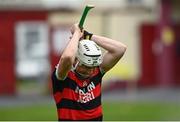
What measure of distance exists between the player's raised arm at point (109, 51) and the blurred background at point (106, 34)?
18.6m

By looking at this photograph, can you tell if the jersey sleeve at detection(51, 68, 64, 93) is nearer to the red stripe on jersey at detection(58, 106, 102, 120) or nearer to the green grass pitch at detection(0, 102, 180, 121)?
the red stripe on jersey at detection(58, 106, 102, 120)

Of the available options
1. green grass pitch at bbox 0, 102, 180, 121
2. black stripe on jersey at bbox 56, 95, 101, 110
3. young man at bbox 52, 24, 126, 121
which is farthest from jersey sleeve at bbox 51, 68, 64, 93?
green grass pitch at bbox 0, 102, 180, 121

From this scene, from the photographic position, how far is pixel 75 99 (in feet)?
32.8

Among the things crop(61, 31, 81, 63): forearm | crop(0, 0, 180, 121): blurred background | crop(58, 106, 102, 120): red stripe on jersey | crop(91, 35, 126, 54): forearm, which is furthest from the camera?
crop(0, 0, 180, 121): blurred background

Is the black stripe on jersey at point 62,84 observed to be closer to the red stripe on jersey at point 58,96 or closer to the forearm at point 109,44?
the red stripe on jersey at point 58,96

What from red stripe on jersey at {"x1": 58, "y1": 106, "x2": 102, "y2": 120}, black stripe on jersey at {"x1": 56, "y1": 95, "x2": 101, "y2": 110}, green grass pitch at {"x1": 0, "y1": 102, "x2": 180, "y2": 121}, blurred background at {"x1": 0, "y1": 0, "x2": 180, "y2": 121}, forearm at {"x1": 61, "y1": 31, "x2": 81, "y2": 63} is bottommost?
blurred background at {"x1": 0, "y1": 0, "x2": 180, "y2": 121}

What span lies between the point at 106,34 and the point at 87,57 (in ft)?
96.3

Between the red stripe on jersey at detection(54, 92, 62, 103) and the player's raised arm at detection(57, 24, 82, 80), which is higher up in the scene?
the player's raised arm at detection(57, 24, 82, 80)

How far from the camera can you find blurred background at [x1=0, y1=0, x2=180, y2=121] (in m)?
33.7

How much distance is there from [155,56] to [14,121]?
16.2 metres

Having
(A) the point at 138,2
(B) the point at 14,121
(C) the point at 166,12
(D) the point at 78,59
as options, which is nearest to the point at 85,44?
(D) the point at 78,59

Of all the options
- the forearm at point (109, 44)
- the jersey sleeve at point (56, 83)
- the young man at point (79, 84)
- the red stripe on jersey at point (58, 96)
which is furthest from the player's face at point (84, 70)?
the forearm at point (109, 44)

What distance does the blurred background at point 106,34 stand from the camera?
33719 millimetres

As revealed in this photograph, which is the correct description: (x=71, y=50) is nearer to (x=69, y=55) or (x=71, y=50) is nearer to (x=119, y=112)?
(x=69, y=55)
